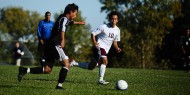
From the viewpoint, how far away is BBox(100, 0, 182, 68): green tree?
6106 centimetres

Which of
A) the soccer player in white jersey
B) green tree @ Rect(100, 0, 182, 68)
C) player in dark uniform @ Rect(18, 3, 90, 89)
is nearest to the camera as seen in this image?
player in dark uniform @ Rect(18, 3, 90, 89)

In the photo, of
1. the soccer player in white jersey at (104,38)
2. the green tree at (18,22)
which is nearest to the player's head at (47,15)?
the soccer player in white jersey at (104,38)

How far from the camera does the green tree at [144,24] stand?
61.1 meters

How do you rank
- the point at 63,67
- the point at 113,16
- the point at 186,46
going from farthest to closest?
the point at 186,46
the point at 113,16
the point at 63,67

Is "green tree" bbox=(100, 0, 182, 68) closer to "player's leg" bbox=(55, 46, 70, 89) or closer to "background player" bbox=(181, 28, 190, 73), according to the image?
"background player" bbox=(181, 28, 190, 73)

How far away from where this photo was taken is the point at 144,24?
62469 millimetres

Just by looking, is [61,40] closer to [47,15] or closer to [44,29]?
[47,15]

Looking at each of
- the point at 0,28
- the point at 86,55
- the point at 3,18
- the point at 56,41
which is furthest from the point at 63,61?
→ the point at 3,18

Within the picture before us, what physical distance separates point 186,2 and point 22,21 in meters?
47.6

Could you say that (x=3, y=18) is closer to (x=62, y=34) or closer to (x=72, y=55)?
(x=72, y=55)

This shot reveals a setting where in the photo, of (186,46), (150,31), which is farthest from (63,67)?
(150,31)

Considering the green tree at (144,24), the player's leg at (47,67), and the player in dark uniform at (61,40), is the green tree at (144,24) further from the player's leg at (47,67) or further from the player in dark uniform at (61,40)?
the player in dark uniform at (61,40)

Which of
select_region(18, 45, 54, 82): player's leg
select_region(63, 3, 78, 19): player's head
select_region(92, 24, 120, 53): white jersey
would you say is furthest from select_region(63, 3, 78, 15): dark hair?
select_region(92, 24, 120, 53): white jersey

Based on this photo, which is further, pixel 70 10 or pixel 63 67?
pixel 63 67
